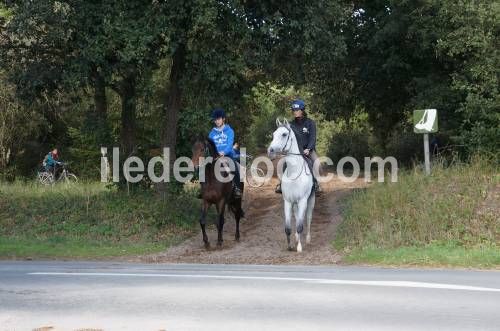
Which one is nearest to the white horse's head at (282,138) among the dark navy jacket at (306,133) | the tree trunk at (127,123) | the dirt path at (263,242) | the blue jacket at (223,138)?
the dark navy jacket at (306,133)

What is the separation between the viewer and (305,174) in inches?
671

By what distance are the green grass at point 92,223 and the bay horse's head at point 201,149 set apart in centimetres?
277

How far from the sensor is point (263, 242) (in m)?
18.8

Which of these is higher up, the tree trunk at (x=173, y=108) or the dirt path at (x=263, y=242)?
the tree trunk at (x=173, y=108)

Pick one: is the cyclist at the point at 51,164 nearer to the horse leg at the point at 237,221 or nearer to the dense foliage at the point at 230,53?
the dense foliage at the point at 230,53

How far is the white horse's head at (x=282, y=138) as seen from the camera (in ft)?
53.0

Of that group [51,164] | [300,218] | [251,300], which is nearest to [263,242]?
[300,218]

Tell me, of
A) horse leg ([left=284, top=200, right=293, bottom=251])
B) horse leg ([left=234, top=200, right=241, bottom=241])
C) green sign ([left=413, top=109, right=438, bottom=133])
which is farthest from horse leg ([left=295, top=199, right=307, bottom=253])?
green sign ([left=413, top=109, right=438, bottom=133])

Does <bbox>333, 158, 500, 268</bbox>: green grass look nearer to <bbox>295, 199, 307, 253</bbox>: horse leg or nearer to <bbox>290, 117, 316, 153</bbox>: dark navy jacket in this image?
<bbox>295, 199, 307, 253</bbox>: horse leg

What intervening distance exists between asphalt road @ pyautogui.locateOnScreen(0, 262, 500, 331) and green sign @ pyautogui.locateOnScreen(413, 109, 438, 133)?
6261 mm

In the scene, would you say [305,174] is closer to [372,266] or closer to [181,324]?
[372,266]

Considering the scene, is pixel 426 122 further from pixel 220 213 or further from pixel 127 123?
pixel 127 123

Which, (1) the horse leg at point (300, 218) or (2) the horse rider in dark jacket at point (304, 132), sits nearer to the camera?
(1) the horse leg at point (300, 218)

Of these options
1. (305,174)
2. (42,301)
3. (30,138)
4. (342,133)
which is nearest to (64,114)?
(30,138)
